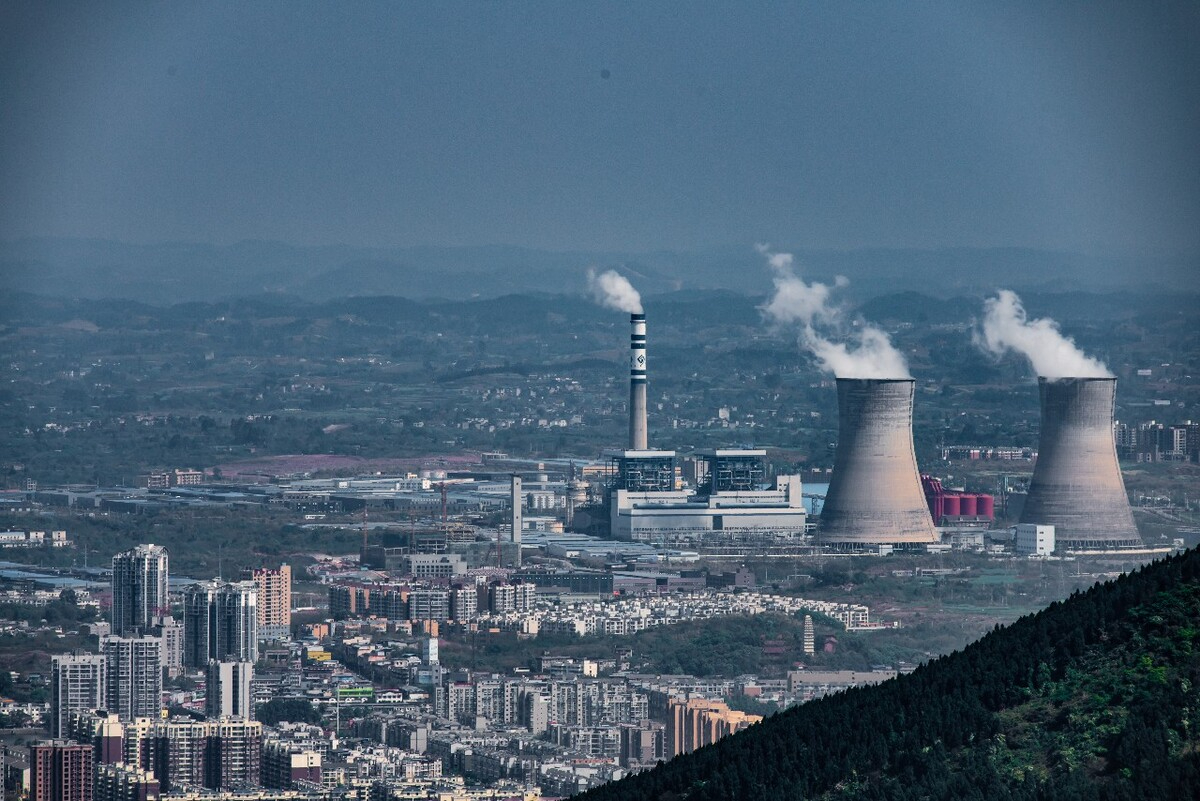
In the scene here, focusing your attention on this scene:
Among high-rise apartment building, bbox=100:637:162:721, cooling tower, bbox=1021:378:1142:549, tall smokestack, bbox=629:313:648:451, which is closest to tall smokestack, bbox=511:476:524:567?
tall smokestack, bbox=629:313:648:451

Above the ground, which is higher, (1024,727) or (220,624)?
(1024,727)


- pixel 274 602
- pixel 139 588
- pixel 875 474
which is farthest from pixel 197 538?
pixel 875 474

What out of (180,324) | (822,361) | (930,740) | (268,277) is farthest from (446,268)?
(930,740)

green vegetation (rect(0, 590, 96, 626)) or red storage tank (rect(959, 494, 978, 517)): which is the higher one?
red storage tank (rect(959, 494, 978, 517))

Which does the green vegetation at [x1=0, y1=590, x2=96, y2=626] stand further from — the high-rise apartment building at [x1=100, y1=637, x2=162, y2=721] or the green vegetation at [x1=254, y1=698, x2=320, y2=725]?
the green vegetation at [x1=254, y1=698, x2=320, y2=725]

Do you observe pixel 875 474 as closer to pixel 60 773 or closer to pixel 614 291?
pixel 60 773

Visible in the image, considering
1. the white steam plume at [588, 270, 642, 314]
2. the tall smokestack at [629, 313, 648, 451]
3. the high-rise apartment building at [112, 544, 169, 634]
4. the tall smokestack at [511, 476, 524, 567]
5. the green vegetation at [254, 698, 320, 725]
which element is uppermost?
the white steam plume at [588, 270, 642, 314]
